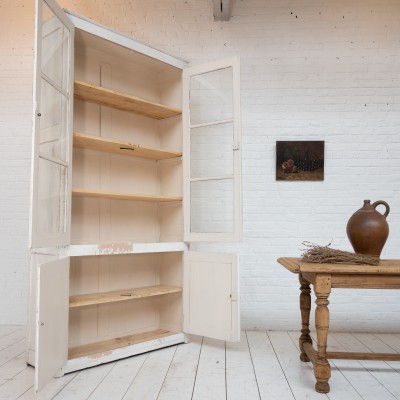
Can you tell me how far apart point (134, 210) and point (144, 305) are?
865mm

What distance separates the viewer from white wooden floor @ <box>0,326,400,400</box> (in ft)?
8.30

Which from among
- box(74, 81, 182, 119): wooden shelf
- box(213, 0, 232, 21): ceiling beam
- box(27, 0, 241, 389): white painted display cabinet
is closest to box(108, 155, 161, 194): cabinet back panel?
box(27, 0, 241, 389): white painted display cabinet

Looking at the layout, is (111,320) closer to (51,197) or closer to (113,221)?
(113,221)

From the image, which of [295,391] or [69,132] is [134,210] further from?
[295,391]

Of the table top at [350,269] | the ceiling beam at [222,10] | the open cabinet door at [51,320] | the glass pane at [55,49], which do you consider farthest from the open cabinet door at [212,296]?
the ceiling beam at [222,10]

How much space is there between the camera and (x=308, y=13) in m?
4.32

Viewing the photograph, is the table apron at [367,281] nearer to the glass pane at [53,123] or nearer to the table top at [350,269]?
the table top at [350,269]

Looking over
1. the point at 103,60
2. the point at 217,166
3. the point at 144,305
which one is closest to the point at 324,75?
the point at 217,166

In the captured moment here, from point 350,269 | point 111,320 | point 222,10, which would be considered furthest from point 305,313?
point 222,10

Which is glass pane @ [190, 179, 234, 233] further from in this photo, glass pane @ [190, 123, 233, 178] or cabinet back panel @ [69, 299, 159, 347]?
cabinet back panel @ [69, 299, 159, 347]

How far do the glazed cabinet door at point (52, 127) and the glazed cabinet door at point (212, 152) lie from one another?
43.0 inches

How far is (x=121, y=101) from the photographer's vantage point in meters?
3.56

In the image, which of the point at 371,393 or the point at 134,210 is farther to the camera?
the point at 134,210

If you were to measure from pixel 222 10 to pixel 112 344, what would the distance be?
3.19 m
